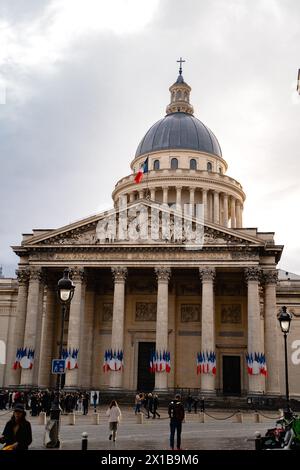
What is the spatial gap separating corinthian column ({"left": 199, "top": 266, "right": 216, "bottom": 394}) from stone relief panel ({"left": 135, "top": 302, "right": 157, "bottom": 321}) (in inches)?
304

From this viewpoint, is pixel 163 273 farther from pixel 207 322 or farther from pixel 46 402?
pixel 46 402

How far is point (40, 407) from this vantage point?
1318 inches

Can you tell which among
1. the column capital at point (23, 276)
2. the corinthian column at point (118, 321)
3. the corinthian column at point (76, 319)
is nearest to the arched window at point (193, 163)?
the corinthian column at point (118, 321)

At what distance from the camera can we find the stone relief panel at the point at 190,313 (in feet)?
162

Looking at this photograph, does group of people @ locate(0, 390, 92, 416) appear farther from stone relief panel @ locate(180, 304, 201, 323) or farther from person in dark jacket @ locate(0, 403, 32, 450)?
person in dark jacket @ locate(0, 403, 32, 450)

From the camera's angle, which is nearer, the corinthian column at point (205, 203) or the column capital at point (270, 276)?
the column capital at point (270, 276)

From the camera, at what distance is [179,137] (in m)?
70.8

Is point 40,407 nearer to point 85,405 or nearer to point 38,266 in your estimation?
point 85,405

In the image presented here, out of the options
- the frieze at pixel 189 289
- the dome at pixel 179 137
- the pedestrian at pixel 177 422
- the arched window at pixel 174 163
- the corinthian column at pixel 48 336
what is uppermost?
the dome at pixel 179 137

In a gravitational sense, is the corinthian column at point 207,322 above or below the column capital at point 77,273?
below

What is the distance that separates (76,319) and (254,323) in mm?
14496

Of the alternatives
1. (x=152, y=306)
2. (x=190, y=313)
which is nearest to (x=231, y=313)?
(x=190, y=313)

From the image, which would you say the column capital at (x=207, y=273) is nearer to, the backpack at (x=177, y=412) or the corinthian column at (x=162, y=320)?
the corinthian column at (x=162, y=320)

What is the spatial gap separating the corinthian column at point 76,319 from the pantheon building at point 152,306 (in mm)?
84
